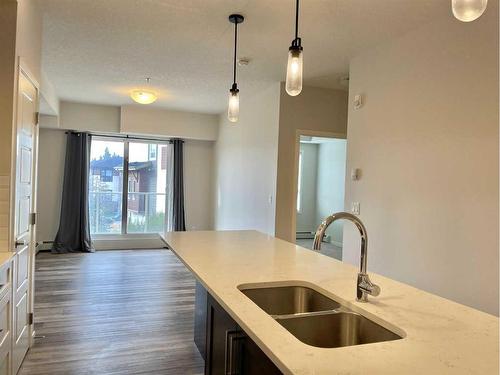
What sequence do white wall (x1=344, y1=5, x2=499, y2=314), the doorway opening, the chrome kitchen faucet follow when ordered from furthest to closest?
1. the doorway opening
2. white wall (x1=344, y1=5, x2=499, y2=314)
3. the chrome kitchen faucet

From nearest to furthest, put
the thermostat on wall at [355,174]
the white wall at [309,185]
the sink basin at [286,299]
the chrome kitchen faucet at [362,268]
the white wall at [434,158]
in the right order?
the chrome kitchen faucet at [362,268]
the sink basin at [286,299]
the white wall at [434,158]
the thermostat on wall at [355,174]
the white wall at [309,185]

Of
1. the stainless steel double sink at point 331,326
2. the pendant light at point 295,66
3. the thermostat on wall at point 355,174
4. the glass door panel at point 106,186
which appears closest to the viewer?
the stainless steel double sink at point 331,326

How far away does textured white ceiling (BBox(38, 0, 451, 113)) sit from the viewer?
2588mm

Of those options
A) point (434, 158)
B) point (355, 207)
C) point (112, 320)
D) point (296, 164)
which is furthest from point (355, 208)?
point (112, 320)

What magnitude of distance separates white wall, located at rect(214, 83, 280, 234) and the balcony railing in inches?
48.7

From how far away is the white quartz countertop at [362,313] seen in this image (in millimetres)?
959

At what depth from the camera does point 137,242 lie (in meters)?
7.04

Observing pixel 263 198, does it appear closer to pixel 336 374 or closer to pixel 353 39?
pixel 353 39

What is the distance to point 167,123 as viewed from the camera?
22.0 ft

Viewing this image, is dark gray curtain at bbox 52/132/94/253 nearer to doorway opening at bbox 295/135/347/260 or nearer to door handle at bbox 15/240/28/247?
door handle at bbox 15/240/28/247

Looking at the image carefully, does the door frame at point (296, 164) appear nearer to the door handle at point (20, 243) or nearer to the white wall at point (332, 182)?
the door handle at point (20, 243)

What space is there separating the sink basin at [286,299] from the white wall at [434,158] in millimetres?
1276

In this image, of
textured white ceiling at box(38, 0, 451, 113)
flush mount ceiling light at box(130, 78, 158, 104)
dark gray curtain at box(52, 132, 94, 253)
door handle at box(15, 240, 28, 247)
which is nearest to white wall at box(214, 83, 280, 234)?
textured white ceiling at box(38, 0, 451, 113)

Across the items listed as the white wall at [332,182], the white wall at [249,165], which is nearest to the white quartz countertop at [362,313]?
the white wall at [249,165]
